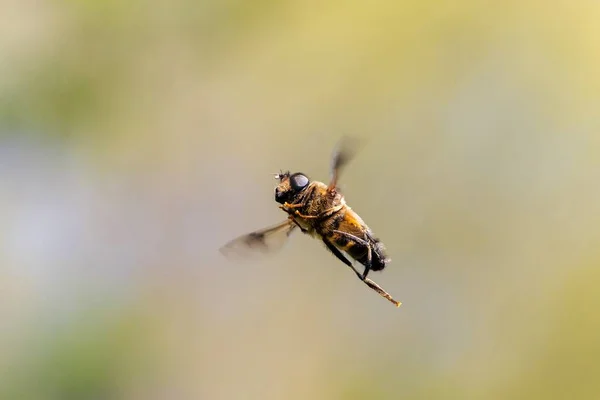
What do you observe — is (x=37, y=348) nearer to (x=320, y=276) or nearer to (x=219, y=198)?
(x=219, y=198)

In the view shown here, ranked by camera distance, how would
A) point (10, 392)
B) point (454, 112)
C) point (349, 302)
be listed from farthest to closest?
point (454, 112), point (349, 302), point (10, 392)

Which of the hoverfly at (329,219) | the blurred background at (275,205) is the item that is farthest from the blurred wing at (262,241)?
the blurred background at (275,205)

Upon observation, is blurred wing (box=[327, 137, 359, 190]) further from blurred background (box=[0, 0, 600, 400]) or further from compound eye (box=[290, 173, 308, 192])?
blurred background (box=[0, 0, 600, 400])

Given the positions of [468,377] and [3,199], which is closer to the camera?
[468,377]

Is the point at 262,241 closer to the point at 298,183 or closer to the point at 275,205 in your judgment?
the point at 298,183

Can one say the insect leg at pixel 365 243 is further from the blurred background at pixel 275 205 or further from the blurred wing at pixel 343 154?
the blurred background at pixel 275 205

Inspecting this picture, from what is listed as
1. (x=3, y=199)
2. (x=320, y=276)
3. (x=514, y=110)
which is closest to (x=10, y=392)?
(x=3, y=199)

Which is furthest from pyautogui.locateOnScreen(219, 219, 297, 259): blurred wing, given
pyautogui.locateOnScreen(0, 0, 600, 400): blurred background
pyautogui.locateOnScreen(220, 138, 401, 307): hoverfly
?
pyautogui.locateOnScreen(0, 0, 600, 400): blurred background

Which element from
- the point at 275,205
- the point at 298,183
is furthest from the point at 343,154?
the point at 275,205
